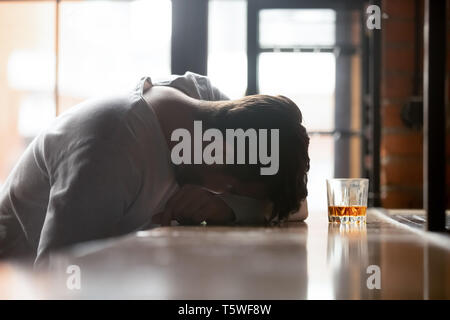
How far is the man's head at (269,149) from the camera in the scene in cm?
81

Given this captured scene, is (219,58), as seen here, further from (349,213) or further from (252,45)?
(349,213)

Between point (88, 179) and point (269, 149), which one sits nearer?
point (88, 179)

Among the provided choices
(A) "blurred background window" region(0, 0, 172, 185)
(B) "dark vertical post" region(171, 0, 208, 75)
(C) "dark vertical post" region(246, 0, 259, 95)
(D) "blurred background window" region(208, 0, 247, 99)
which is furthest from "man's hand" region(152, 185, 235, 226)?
(D) "blurred background window" region(208, 0, 247, 99)

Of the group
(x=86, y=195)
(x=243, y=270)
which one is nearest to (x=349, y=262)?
(x=243, y=270)

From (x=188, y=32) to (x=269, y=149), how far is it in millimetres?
1010

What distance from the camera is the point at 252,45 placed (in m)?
2.39

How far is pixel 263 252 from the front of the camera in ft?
1.51

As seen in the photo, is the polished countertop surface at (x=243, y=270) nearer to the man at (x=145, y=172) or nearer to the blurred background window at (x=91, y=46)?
the man at (x=145, y=172)

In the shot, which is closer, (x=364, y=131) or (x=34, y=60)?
(x=364, y=131)

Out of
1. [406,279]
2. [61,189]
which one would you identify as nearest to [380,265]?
[406,279]
